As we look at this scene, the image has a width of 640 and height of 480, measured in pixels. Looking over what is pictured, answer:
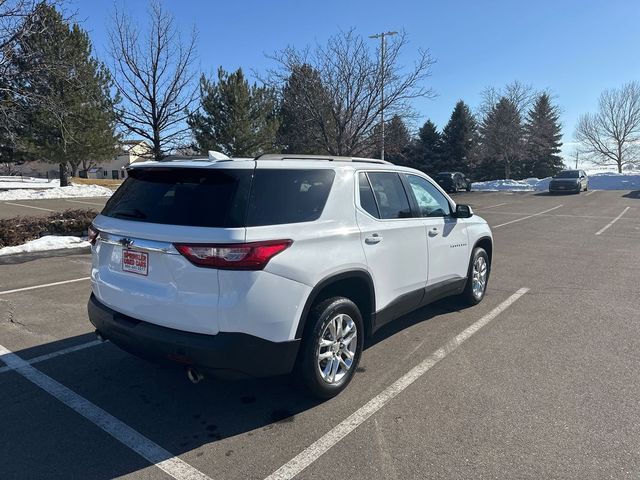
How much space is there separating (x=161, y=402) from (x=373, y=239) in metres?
2.01

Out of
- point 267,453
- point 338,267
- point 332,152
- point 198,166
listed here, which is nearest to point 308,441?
point 267,453

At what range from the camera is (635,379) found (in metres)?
3.84

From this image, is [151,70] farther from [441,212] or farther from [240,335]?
[240,335]

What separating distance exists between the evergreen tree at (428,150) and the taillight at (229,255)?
162 ft

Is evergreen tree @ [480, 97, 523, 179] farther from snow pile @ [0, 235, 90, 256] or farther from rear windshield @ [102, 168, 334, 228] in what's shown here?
rear windshield @ [102, 168, 334, 228]

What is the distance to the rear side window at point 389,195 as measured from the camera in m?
4.06

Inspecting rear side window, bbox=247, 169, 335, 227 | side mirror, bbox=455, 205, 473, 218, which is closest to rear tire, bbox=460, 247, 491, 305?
side mirror, bbox=455, 205, 473, 218

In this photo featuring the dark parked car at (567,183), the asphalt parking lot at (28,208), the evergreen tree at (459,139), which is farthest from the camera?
the evergreen tree at (459,139)

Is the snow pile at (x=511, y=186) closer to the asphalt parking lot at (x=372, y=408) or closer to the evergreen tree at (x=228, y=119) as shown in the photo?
the evergreen tree at (x=228, y=119)

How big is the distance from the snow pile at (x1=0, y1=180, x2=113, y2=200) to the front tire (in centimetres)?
2489

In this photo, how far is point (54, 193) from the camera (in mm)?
25594

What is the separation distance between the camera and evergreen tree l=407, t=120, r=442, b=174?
5047 centimetres

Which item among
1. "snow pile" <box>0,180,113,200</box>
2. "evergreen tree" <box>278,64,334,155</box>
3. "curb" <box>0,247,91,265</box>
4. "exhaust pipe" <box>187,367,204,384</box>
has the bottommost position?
"exhaust pipe" <box>187,367,204,384</box>

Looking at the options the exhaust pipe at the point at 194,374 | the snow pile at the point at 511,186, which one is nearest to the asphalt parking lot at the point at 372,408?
the exhaust pipe at the point at 194,374
